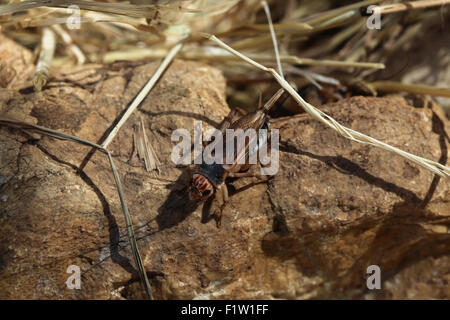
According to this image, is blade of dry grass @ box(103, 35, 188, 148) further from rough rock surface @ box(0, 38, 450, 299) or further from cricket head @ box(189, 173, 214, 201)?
cricket head @ box(189, 173, 214, 201)

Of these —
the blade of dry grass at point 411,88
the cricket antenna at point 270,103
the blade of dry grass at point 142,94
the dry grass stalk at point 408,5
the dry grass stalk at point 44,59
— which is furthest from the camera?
the dry grass stalk at point 408,5

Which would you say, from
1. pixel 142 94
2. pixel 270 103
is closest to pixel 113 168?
pixel 142 94

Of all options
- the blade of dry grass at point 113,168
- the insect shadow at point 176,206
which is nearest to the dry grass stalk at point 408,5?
the insect shadow at point 176,206

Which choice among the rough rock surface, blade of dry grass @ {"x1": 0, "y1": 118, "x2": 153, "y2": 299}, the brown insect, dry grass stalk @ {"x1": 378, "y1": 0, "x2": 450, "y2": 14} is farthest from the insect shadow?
dry grass stalk @ {"x1": 378, "y1": 0, "x2": 450, "y2": 14}

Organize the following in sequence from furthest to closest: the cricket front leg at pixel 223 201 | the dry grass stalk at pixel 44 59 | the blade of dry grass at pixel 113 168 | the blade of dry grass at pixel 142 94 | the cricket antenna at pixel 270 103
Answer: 1. the dry grass stalk at pixel 44 59
2. the cricket antenna at pixel 270 103
3. the blade of dry grass at pixel 142 94
4. the cricket front leg at pixel 223 201
5. the blade of dry grass at pixel 113 168

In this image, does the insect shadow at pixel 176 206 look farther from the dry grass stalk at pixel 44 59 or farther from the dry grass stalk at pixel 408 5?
the dry grass stalk at pixel 408 5

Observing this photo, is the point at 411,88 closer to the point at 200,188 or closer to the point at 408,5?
the point at 408,5

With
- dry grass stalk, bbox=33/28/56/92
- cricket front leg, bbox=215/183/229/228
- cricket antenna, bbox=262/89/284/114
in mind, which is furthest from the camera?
dry grass stalk, bbox=33/28/56/92

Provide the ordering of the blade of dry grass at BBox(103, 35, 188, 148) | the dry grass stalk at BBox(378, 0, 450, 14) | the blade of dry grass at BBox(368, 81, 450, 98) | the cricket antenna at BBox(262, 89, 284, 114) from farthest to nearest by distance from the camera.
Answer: the dry grass stalk at BBox(378, 0, 450, 14) → the blade of dry grass at BBox(368, 81, 450, 98) → the cricket antenna at BBox(262, 89, 284, 114) → the blade of dry grass at BBox(103, 35, 188, 148)
